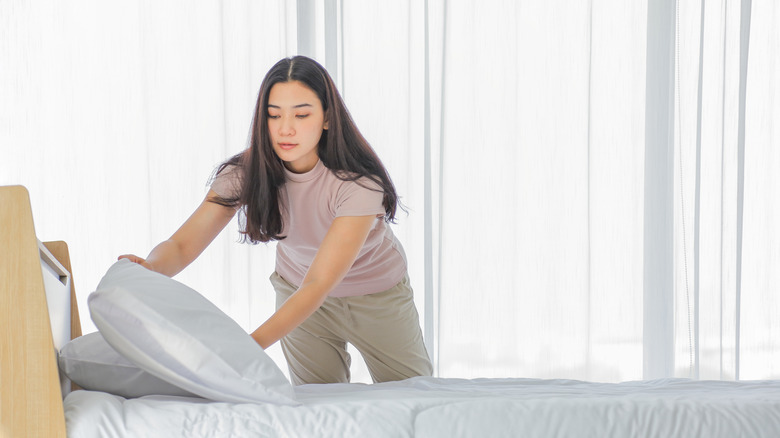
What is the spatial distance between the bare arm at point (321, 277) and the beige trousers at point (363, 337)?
0.32m

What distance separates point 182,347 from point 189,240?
0.58 metres

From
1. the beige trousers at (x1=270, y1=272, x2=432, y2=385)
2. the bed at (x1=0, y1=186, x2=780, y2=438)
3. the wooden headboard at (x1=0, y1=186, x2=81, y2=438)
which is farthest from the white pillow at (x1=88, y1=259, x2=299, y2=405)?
the beige trousers at (x1=270, y1=272, x2=432, y2=385)

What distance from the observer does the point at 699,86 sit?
2627mm

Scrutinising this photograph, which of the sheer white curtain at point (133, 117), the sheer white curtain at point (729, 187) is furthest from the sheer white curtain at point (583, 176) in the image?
the sheer white curtain at point (133, 117)

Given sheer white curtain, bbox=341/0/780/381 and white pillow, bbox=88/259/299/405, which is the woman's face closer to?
white pillow, bbox=88/259/299/405

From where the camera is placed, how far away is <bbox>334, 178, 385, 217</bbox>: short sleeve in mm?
1419

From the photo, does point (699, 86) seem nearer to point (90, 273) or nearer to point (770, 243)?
point (770, 243)

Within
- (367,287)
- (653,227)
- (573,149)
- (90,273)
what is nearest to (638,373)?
(653,227)

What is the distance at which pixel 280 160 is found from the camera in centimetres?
157

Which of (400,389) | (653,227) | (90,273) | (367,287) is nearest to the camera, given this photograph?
(400,389)

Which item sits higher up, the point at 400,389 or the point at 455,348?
the point at 400,389

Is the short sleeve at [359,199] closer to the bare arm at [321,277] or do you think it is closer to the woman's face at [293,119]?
the bare arm at [321,277]

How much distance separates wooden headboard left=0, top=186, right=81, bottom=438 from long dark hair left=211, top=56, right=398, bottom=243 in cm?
64

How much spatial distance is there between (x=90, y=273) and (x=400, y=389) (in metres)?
1.63
